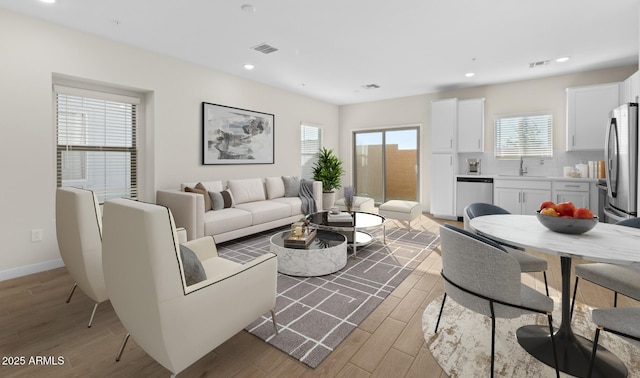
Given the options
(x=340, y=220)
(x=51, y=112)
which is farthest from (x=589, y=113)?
(x=51, y=112)

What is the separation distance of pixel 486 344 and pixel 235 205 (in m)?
3.82

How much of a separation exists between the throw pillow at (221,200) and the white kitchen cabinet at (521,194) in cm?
461

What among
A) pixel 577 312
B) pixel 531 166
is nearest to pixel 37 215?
pixel 577 312

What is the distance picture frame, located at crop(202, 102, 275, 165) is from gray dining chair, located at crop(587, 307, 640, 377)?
4.78m

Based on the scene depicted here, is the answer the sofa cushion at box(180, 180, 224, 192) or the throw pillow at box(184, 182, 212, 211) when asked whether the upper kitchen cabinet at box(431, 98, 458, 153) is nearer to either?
the sofa cushion at box(180, 180, 224, 192)

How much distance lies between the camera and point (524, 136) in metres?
5.65

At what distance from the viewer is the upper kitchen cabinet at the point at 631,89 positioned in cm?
367

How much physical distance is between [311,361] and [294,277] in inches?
51.1

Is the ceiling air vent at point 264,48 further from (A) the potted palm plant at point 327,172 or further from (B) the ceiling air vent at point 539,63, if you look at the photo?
(B) the ceiling air vent at point 539,63

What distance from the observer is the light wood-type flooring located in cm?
174

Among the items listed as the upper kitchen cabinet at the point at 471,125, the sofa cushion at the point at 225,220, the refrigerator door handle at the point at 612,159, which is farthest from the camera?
the upper kitchen cabinet at the point at 471,125

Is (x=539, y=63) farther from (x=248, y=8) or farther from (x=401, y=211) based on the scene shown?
(x=248, y=8)

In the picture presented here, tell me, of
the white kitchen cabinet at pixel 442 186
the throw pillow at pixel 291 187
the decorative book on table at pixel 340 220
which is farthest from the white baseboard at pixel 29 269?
the white kitchen cabinet at pixel 442 186

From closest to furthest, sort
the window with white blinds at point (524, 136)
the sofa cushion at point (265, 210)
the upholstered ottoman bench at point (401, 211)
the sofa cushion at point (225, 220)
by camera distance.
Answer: the sofa cushion at point (225, 220), the sofa cushion at point (265, 210), the upholstered ottoman bench at point (401, 211), the window with white blinds at point (524, 136)
